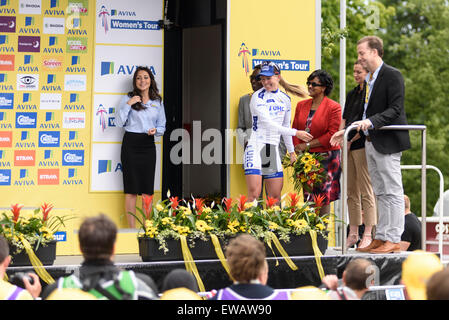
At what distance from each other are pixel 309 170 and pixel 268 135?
57 cm

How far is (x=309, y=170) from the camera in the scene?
7.30 m

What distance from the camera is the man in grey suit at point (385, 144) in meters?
6.52

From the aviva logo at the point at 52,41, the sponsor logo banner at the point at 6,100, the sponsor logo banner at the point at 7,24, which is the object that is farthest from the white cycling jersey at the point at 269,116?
the sponsor logo banner at the point at 7,24

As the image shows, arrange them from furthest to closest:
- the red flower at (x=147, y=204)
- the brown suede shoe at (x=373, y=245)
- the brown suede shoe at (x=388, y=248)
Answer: the brown suede shoe at (x=373, y=245) → the brown suede shoe at (x=388, y=248) → the red flower at (x=147, y=204)

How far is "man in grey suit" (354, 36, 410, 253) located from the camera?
21.4 ft

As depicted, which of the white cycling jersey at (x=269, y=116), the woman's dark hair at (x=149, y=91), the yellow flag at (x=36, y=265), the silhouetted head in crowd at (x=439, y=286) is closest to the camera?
the silhouetted head in crowd at (x=439, y=286)

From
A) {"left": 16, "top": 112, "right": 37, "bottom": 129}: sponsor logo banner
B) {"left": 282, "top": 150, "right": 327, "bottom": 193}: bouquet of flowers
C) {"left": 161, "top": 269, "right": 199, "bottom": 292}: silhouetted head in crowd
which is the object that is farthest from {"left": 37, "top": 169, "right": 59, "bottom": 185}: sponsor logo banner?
{"left": 161, "top": 269, "right": 199, "bottom": 292}: silhouetted head in crowd

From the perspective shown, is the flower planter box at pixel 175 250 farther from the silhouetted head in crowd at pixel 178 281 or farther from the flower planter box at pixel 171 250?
the silhouetted head in crowd at pixel 178 281

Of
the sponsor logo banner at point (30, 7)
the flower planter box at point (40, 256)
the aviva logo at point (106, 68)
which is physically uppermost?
the sponsor logo banner at point (30, 7)

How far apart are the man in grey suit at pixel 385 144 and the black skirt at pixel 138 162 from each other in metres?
2.84

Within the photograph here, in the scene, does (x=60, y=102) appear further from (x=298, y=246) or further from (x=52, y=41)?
(x=298, y=246)

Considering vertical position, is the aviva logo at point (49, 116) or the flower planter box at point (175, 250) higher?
the aviva logo at point (49, 116)
